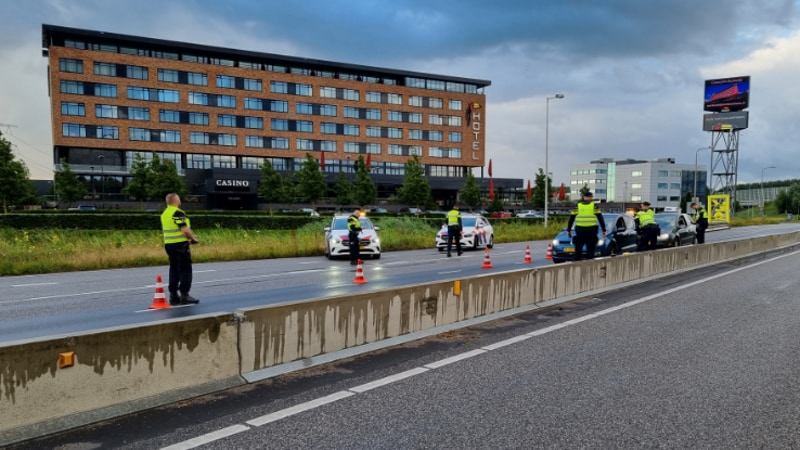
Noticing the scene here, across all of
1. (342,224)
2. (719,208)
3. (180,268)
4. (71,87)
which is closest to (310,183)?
(71,87)

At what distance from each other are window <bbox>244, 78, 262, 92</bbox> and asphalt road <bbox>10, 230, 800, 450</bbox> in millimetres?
71155

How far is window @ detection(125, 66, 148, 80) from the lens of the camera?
65.1m

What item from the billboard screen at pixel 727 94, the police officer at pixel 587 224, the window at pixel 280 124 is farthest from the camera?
the window at pixel 280 124

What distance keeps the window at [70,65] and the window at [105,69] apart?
1.63m

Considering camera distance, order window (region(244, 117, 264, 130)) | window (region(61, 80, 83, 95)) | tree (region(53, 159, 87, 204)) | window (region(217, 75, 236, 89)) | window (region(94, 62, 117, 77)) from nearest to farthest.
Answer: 1. tree (region(53, 159, 87, 204))
2. window (region(61, 80, 83, 95))
3. window (region(94, 62, 117, 77))
4. window (region(217, 75, 236, 89))
5. window (region(244, 117, 264, 130))

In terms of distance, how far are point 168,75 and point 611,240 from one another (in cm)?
6555

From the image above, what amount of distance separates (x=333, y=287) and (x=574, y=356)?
6.55 meters

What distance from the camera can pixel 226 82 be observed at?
70812 mm

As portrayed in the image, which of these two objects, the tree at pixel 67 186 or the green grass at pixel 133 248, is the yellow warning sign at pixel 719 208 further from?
the tree at pixel 67 186

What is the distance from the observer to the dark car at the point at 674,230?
1875 centimetres

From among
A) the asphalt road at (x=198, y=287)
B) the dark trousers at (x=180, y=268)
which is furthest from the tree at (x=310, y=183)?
the dark trousers at (x=180, y=268)

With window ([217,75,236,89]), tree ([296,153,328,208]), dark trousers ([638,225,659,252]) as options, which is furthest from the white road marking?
window ([217,75,236,89])

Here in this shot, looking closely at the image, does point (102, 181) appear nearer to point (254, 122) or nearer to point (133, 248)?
point (254, 122)

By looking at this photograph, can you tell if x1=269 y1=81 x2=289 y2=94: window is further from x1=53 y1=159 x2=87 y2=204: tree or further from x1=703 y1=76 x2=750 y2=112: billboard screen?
x1=703 y1=76 x2=750 y2=112: billboard screen
